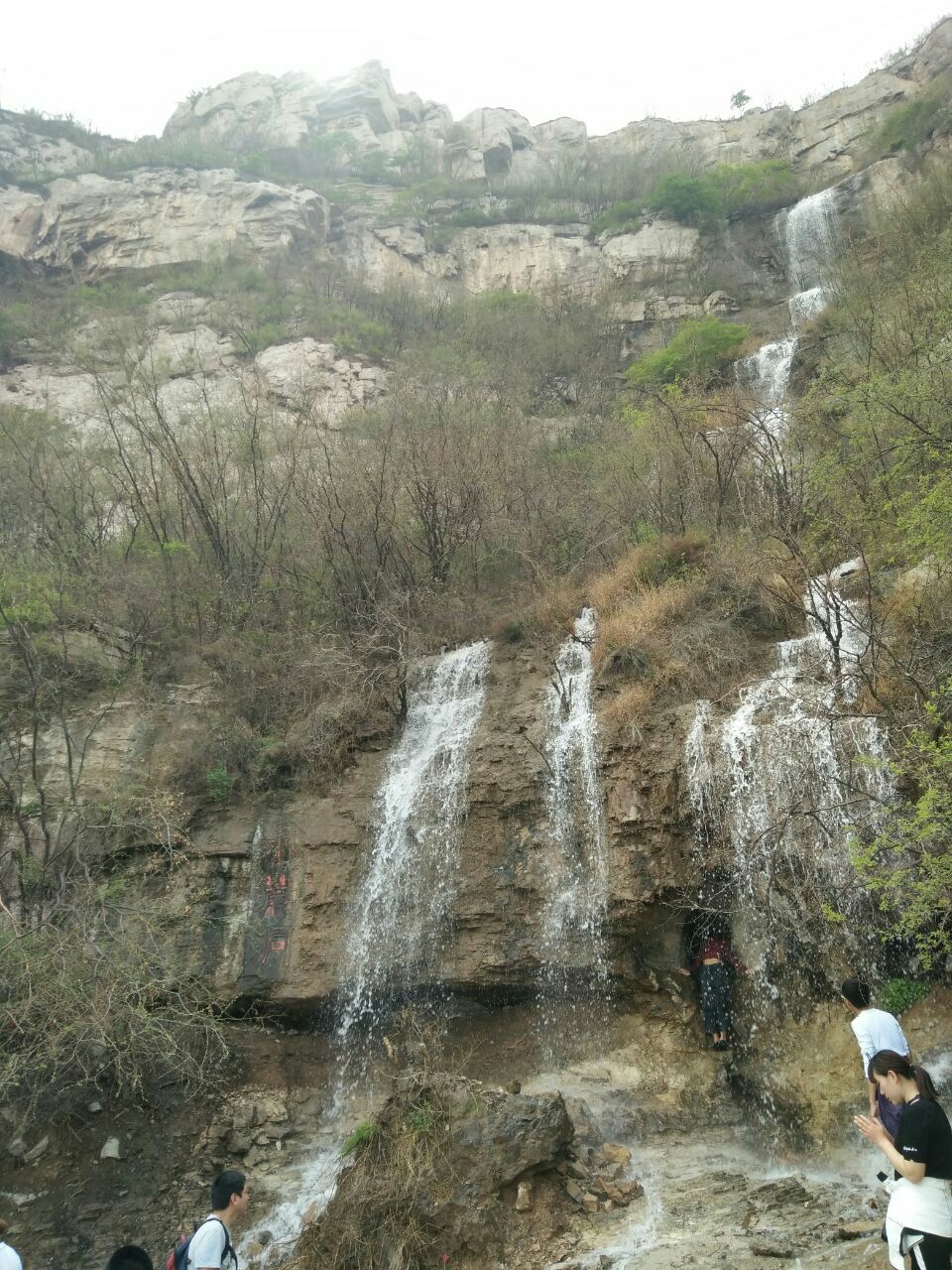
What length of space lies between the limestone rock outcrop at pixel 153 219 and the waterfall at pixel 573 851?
26984mm

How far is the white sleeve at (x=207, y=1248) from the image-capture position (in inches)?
173

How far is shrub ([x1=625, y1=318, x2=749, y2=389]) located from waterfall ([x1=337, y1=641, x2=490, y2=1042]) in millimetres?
11332

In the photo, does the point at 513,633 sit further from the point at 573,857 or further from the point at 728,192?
the point at 728,192

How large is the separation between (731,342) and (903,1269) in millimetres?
19347

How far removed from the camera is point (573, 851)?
9.46m

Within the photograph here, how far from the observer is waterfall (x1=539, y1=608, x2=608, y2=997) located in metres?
8.88

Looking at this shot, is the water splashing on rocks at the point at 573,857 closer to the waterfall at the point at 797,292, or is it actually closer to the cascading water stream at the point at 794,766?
the cascading water stream at the point at 794,766

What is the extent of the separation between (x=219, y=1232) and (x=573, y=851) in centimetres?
566

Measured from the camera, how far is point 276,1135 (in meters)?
8.42

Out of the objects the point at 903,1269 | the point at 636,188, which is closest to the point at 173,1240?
the point at 903,1269

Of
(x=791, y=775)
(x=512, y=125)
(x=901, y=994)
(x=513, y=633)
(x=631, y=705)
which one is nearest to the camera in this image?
(x=901, y=994)

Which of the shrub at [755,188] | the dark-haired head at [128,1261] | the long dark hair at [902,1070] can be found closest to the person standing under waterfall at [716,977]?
the long dark hair at [902,1070]

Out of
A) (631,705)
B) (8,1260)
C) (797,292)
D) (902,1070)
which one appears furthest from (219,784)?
(797,292)

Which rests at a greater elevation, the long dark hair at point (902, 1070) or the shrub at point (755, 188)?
the shrub at point (755, 188)
